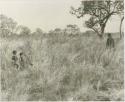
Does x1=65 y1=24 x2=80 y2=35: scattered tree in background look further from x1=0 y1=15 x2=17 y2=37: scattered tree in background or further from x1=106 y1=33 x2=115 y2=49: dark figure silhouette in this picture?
x1=0 y1=15 x2=17 y2=37: scattered tree in background

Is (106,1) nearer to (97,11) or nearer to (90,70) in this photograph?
(97,11)

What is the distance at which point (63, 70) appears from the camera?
2.76 metres

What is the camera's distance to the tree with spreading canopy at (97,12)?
279cm

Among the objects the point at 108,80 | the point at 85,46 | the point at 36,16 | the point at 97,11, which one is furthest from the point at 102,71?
the point at 36,16

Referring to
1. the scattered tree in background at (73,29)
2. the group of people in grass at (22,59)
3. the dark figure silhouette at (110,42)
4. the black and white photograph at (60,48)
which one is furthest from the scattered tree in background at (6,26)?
the dark figure silhouette at (110,42)

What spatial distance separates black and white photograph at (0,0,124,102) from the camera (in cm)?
270

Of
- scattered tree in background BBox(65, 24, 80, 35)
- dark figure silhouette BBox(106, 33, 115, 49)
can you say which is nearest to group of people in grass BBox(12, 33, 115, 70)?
dark figure silhouette BBox(106, 33, 115, 49)

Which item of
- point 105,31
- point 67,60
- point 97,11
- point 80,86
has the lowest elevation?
point 80,86

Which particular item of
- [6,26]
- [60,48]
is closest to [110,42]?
[60,48]

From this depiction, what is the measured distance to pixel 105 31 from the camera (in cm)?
283

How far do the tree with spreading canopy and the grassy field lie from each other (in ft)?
0.40

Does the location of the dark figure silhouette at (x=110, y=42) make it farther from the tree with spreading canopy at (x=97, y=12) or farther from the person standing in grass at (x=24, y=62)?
the person standing in grass at (x=24, y=62)

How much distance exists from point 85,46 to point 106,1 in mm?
425

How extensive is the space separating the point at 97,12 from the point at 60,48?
44 cm
